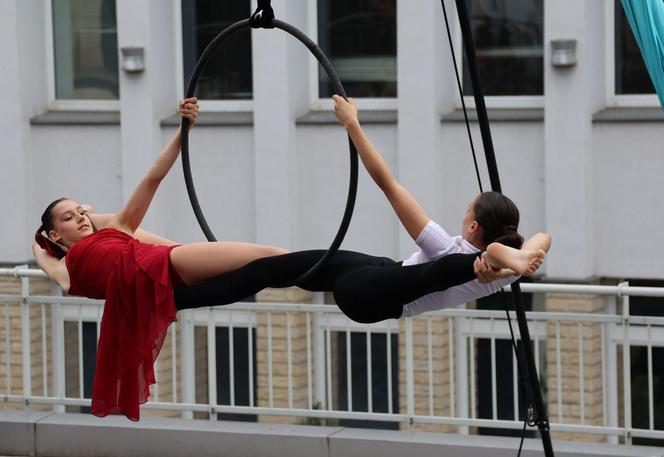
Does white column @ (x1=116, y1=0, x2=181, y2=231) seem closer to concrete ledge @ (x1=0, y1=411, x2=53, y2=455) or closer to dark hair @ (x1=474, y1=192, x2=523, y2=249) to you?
concrete ledge @ (x1=0, y1=411, x2=53, y2=455)

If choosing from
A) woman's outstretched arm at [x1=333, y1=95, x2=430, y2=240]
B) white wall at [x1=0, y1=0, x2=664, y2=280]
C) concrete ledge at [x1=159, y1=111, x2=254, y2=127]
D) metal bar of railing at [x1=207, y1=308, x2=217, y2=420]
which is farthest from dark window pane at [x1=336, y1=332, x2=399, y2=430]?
woman's outstretched arm at [x1=333, y1=95, x2=430, y2=240]

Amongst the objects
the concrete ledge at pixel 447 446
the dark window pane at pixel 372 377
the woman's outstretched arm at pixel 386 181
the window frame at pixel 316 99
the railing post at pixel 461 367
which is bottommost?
the dark window pane at pixel 372 377

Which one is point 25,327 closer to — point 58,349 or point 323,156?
point 58,349

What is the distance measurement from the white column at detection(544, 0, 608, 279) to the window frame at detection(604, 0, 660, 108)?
82 millimetres

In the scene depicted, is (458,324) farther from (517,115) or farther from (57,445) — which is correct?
(517,115)

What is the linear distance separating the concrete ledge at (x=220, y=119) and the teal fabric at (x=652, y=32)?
6.61 meters

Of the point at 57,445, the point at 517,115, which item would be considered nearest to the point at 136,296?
the point at 57,445

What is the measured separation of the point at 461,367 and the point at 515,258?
4.70 meters

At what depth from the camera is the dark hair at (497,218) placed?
6836 millimetres

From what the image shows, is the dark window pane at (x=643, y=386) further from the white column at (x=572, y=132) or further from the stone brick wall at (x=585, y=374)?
the white column at (x=572, y=132)

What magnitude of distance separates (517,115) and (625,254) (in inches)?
49.6

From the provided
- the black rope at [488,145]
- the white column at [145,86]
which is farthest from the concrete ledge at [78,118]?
the black rope at [488,145]

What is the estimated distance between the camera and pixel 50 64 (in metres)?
14.7

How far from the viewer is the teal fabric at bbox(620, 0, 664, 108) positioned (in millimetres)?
7312
